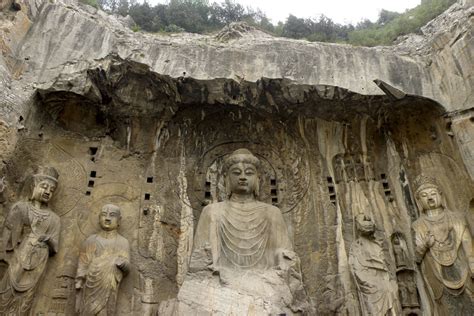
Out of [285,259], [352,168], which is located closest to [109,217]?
[285,259]

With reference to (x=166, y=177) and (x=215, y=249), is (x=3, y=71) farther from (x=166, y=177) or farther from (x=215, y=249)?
(x=215, y=249)

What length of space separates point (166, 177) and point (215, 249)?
1.88 metres

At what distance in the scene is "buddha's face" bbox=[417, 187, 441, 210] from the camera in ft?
22.2

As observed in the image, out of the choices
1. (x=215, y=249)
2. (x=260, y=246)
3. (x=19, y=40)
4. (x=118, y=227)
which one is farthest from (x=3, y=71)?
(x=260, y=246)

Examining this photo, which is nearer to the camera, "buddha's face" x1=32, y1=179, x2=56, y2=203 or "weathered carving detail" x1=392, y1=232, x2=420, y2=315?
"weathered carving detail" x1=392, y1=232, x2=420, y2=315

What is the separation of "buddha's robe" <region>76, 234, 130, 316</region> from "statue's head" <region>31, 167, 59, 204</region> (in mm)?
801

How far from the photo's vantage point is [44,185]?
666cm

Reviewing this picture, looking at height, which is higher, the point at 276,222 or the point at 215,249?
the point at 276,222

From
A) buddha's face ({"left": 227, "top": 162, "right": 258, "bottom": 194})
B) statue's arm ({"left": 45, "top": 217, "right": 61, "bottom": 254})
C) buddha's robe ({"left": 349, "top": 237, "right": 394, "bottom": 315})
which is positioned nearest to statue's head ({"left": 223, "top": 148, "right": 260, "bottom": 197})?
buddha's face ({"left": 227, "top": 162, "right": 258, "bottom": 194})

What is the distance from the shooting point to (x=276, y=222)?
6.77m

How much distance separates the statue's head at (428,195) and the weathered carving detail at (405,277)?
22.0 inches

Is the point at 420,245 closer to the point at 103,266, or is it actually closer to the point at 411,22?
the point at 103,266

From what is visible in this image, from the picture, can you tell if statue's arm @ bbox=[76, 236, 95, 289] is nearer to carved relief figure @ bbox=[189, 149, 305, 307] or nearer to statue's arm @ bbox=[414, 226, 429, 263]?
carved relief figure @ bbox=[189, 149, 305, 307]

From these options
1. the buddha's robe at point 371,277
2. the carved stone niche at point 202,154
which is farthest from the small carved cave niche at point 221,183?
the buddha's robe at point 371,277
